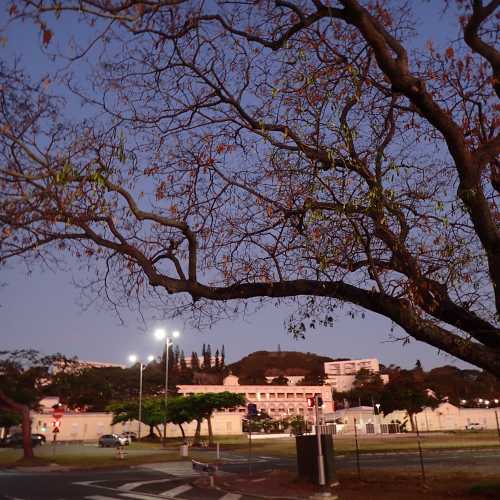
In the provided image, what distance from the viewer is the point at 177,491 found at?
17.0m

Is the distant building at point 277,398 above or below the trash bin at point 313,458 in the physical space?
above

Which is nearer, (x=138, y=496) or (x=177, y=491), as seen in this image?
(x=138, y=496)

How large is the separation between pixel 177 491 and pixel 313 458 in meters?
4.09

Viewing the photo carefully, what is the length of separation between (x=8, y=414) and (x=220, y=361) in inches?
4624

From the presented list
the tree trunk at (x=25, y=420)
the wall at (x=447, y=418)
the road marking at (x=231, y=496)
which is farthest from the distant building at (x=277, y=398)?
the road marking at (x=231, y=496)

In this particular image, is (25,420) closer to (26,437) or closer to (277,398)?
(26,437)

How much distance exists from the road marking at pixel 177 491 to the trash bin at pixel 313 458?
3539mm

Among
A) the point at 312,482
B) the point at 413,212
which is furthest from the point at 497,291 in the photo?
the point at 312,482

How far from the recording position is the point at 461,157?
30.5ft

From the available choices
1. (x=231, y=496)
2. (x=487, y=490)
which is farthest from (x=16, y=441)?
(x=487, y=490)

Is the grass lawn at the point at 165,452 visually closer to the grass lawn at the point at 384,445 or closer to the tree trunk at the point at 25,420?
the grass lawn at the point at 384,445

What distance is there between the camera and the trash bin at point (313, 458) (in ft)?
53.2

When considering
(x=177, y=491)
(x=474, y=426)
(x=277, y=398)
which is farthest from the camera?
(x=277, y=398)

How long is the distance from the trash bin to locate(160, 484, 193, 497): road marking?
11.6 ft
